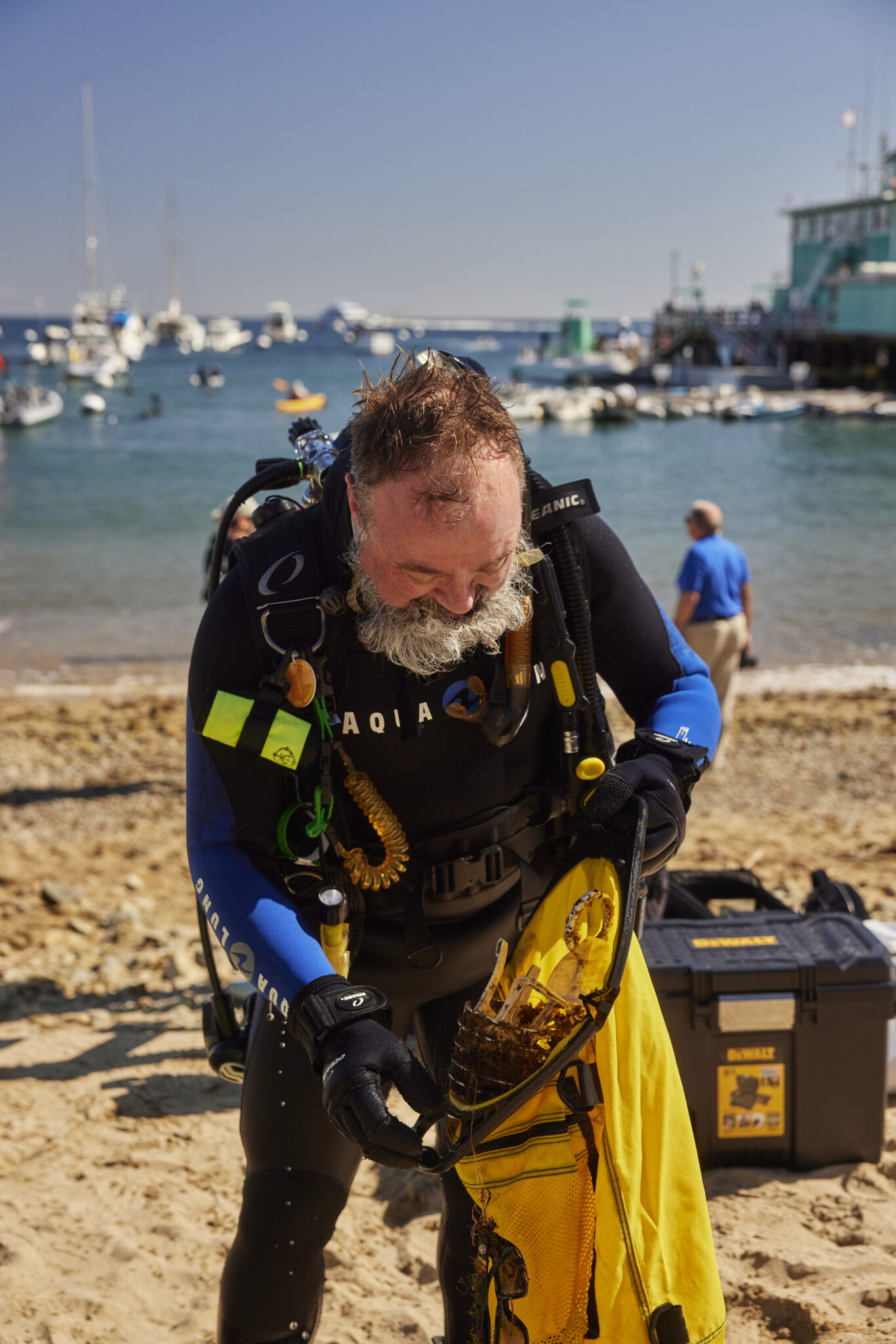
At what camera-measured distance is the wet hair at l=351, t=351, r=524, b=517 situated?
1.60m

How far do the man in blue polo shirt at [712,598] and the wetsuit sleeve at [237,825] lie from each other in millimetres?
5587

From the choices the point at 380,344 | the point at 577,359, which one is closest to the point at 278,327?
the point at 380,344

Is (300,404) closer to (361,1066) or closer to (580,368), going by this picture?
(361,1066)

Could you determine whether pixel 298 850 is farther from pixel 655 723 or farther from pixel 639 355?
pixel 639 355

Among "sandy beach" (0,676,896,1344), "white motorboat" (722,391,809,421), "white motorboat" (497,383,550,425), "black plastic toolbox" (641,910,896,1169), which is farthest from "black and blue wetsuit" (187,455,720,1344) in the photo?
"white motorboat" (722,391,809,421)

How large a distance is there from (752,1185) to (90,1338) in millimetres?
1854

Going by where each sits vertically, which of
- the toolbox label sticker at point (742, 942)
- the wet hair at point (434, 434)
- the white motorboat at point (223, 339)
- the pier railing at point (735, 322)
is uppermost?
the white motorboat at point (223, 339)

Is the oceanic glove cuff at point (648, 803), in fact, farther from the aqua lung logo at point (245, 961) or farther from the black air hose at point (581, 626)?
the aqua lung logo at point (245, 961)

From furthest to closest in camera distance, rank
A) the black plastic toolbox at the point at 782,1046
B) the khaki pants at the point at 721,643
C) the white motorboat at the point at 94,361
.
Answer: the white motorboat at the point at 94,361 → the khaki pants at the point at 721,643 → the black plastic toolbox at the point at 782,1046

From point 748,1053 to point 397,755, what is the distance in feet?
6.09

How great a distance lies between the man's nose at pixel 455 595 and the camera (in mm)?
1694

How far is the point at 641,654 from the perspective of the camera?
2.16 meters

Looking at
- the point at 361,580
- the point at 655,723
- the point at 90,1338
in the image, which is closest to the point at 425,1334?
the point at 90,1338

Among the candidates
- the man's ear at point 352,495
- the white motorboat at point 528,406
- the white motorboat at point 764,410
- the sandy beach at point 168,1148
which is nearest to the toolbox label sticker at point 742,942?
the sandy beach at point 168,1148
